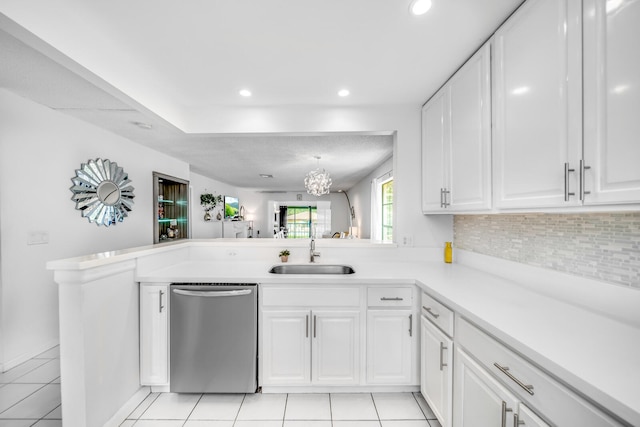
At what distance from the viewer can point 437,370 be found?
1568mm

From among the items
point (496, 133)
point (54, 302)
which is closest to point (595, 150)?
point (496, 133)

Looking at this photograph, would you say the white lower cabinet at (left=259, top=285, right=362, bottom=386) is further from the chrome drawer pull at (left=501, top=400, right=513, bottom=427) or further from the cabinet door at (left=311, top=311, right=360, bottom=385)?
the chrome drawer pull at (left=501, top=400, right=513, bottom=427)

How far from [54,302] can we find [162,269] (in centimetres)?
148

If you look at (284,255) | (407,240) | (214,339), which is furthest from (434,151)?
(214,339)

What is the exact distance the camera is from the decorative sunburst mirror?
2.80 meters

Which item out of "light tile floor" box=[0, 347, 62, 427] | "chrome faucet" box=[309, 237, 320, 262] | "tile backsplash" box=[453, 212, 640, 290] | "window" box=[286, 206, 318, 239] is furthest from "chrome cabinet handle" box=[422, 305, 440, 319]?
"window" box=[286, 206, 318, 239]

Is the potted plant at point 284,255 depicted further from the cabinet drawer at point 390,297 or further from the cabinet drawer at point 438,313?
the cabinet drawer at point 438,313

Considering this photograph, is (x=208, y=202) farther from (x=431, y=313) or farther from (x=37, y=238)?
(x=431, y=313)

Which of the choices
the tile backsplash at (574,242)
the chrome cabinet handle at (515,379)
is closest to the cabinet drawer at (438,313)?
the chrome cabinet handle at (515,379)

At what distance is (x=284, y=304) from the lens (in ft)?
6.15

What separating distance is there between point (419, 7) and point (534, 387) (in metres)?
1.72

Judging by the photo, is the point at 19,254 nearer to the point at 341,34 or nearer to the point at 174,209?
the point at 174,209

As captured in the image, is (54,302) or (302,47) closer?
(302,47)

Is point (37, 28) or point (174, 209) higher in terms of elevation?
point (37, 28)
